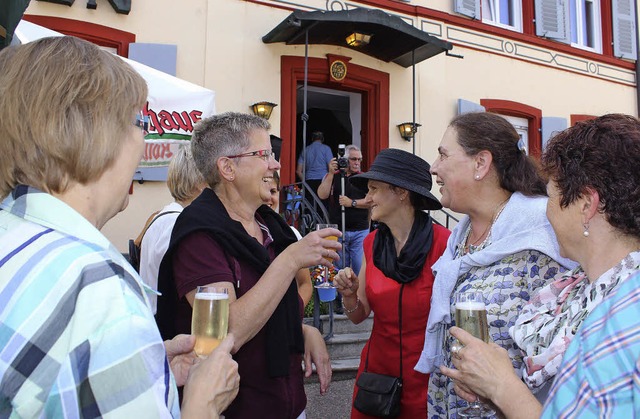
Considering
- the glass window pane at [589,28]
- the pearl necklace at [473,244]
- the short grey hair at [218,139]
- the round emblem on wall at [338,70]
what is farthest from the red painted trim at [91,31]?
the glass window pane at [589,28]

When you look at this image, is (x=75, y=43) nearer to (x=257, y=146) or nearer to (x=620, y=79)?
(x=257, y=146)

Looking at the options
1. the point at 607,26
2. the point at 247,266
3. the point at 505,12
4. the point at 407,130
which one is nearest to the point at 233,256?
the point at 247,266

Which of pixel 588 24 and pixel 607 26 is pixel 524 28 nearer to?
pixel 588 24

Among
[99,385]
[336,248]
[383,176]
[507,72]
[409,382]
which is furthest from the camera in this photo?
[507,72]

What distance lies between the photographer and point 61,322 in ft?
3.27

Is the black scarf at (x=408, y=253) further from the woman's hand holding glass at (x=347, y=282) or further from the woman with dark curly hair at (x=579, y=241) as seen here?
the woman with dark curly hair at (x=579, y=241)

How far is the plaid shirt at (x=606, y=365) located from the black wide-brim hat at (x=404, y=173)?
1.88 metres

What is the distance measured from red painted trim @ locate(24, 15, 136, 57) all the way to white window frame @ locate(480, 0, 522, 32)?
6830 millimetres

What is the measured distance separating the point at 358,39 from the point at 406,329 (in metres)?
6.24

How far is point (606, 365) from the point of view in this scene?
1.11 metres

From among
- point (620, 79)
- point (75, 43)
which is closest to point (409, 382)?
point (75, 43)

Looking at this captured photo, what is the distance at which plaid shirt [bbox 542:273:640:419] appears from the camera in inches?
42.4

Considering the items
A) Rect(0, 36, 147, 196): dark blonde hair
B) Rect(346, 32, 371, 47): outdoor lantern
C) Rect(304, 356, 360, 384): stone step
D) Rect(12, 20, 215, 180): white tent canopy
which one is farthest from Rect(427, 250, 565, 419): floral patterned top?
Rect(346, 32, 371, 47): outdoor lantern

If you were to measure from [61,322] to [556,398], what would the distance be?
1.09 meters
